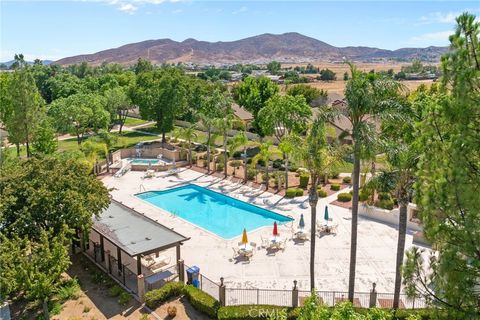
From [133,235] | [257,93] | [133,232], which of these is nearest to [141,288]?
[133,235]

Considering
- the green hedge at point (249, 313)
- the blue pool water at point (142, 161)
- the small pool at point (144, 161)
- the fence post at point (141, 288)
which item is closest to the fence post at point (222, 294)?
the green hedge at point (249, 313)

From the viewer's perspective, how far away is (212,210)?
30328mm

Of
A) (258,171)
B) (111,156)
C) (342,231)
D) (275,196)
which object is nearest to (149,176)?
(111,156)

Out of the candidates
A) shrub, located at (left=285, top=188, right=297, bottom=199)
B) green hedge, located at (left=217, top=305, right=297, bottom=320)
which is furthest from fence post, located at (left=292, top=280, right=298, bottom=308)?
shrub, located at (left=285, top=188, right=297, bottom=199)

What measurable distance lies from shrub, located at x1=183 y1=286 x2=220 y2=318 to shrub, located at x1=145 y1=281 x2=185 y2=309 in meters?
0.44

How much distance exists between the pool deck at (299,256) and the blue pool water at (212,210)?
0.92 meters

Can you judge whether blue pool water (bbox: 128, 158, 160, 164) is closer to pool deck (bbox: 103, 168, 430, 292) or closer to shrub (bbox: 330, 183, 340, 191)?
pool deck (bbox: 103, 168, 430, 292)

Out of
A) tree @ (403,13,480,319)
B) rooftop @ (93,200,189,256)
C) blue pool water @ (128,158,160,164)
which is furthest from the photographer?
blue pool water @ (128,158,160,164)

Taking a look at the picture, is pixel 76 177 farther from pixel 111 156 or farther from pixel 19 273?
pixel 111 156

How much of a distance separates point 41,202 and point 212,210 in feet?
46.4

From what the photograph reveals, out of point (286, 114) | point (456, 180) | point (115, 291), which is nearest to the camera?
point (456, 180)

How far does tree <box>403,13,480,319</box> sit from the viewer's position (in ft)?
26.8

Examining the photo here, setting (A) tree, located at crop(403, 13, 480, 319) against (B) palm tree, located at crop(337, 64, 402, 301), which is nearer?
(A) tree, located at crop(403, 13, 480, 319)

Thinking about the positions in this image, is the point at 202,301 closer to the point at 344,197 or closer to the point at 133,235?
the point at 133,235
